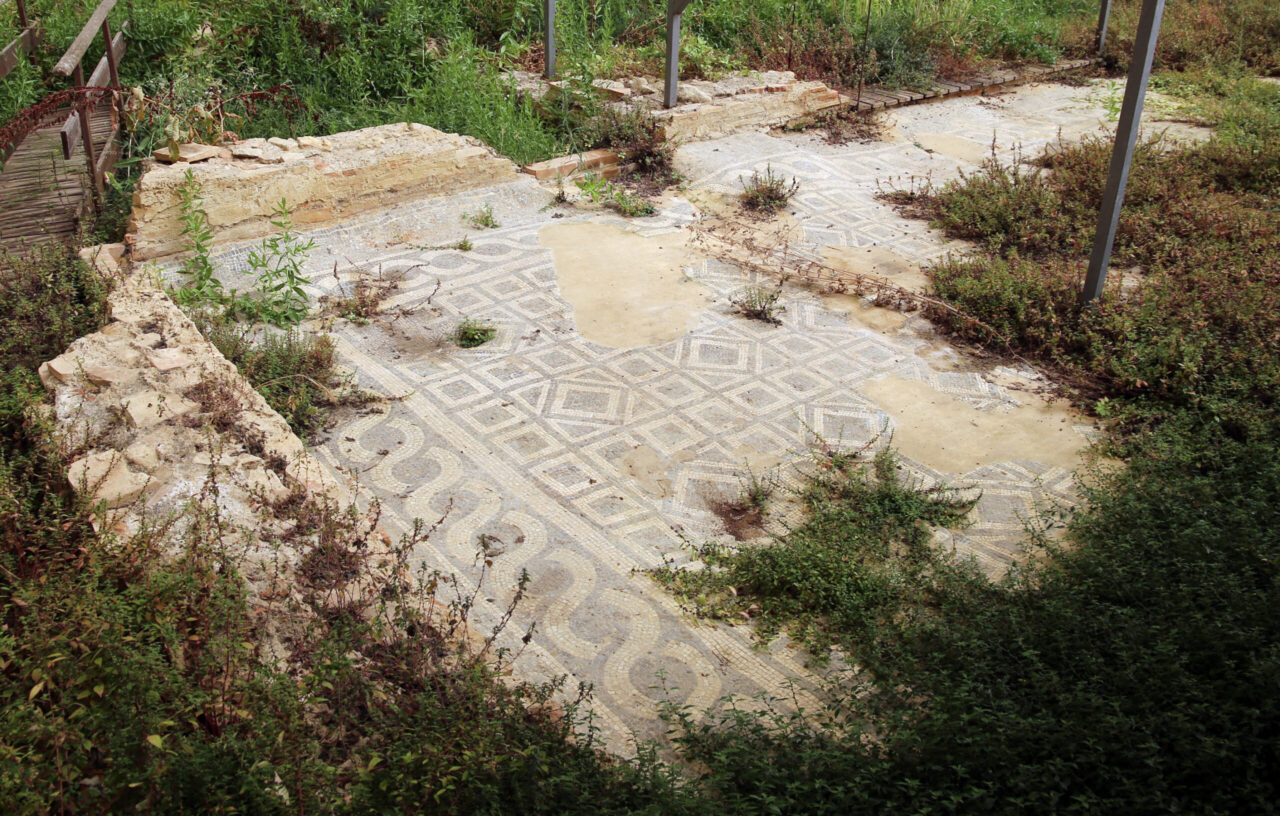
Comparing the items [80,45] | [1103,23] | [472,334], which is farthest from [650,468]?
[1103,23]

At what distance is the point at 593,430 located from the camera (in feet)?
15.3

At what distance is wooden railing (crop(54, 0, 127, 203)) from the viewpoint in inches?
227

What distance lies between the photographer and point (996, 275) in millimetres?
5770

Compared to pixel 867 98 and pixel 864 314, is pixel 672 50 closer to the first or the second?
pixel 867 98

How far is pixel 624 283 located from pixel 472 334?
43.8 inches

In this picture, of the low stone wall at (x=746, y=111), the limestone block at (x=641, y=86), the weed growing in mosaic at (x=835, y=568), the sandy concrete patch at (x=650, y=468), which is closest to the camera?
the weed growing in mosaic at (x=835, y=568)

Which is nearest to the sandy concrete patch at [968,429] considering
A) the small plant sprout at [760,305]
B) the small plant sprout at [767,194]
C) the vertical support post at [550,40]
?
the small plant sprout at [760,305]

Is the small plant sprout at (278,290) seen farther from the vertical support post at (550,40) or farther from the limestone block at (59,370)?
the vertical support post at (550,40)

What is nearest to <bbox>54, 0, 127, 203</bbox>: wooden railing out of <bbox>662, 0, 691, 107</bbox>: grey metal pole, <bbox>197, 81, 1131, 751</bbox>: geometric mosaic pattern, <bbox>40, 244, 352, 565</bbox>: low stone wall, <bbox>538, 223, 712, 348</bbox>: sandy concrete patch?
<bbox>197, 81, 1131, 751</bbox>: geometric mosaic pattern

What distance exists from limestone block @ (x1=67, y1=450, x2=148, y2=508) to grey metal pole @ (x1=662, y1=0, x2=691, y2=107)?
593cm

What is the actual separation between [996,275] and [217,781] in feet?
16.1

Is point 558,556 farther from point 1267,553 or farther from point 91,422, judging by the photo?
point 1267,553

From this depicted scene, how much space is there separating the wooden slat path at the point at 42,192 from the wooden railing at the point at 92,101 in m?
0.08

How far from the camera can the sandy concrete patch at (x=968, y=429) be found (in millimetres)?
4559
